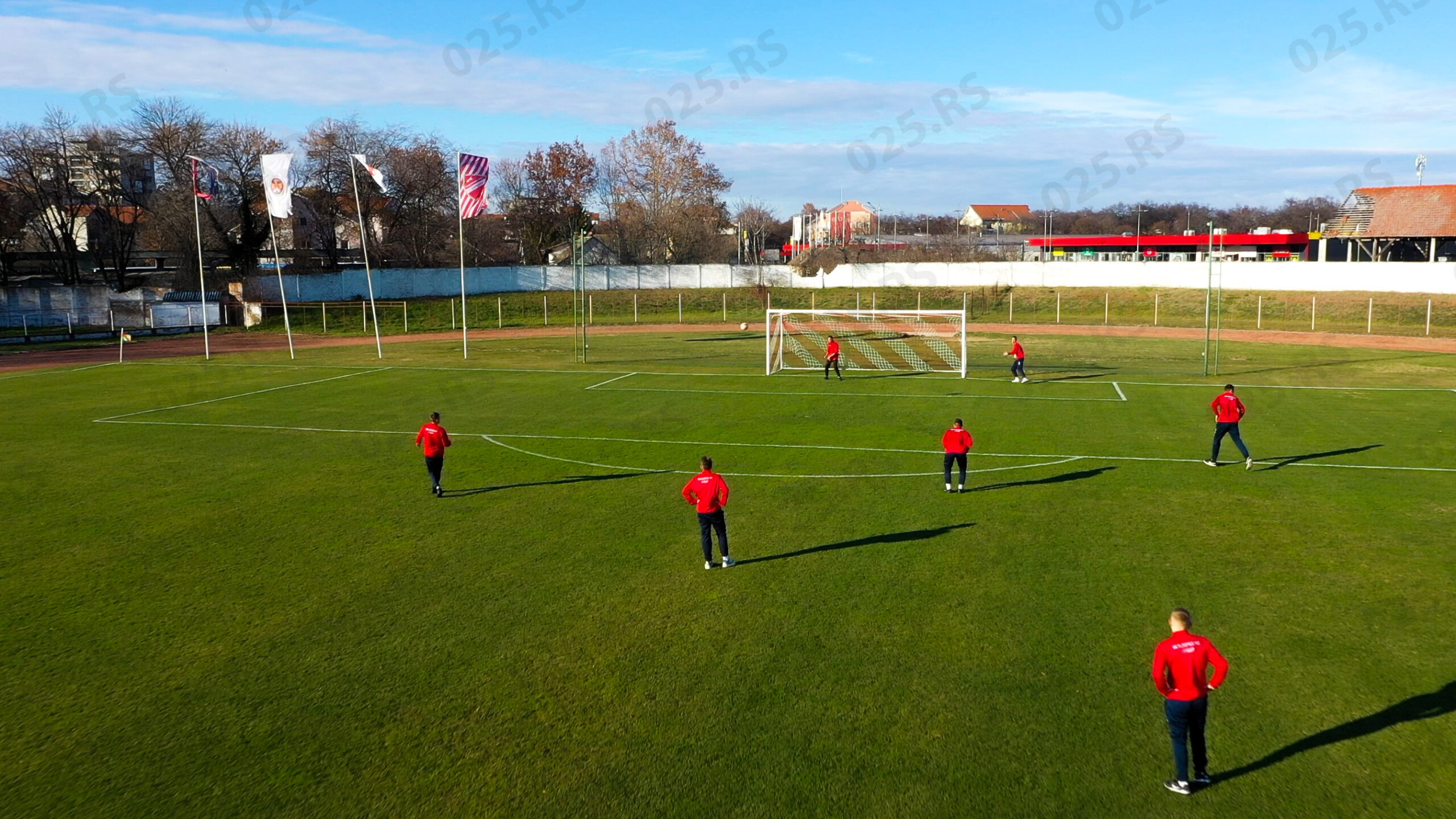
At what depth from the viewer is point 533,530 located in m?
15.6

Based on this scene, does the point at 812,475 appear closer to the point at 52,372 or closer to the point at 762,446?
the point at 762,446

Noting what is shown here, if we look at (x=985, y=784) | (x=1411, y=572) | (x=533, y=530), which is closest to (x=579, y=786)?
(x=985, y=784)

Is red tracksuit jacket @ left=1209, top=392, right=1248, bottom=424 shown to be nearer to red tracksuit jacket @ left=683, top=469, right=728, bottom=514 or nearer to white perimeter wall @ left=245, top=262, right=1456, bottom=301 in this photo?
red tracksuit jacket @ left=683, top=469, right=728, bottom=514

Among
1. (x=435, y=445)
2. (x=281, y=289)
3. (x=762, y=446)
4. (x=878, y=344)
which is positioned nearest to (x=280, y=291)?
(x=281, y=289)

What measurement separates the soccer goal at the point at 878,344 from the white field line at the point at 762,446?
12185 mm

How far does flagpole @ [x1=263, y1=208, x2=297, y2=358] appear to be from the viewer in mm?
41500

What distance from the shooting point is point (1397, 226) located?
6575cm

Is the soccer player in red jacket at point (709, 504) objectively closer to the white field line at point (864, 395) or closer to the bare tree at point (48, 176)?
the white field line at point (864, 395)

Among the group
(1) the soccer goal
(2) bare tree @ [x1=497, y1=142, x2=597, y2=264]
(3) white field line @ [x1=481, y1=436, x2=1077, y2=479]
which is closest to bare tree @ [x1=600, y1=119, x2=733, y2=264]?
(2) bare tree @ [x1=497, y1=142, x2=597, y2=264]

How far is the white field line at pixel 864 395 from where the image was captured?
94.2 ft

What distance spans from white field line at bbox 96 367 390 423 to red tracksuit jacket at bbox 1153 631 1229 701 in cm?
2881

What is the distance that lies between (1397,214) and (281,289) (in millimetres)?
73477

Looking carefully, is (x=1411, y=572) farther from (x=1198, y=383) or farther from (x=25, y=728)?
(x=1198, y=383)

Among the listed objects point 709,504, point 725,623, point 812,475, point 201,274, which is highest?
point 201,274
